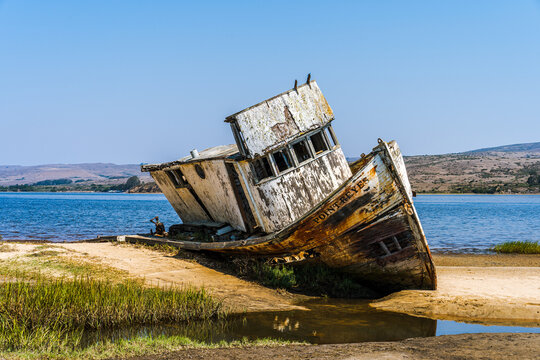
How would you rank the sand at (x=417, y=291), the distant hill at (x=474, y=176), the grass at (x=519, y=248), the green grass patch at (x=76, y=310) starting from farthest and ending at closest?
the distant hill at (x=474, y=176) < the grass at (x=519, y=248) < the sand at (x=417, y=291) < the green grass patch at (x=76, y=310)

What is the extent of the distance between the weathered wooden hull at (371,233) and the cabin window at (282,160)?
5.59 ft

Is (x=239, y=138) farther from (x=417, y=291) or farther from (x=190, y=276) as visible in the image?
(x=417, y=291)

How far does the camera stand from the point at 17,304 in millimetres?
7258

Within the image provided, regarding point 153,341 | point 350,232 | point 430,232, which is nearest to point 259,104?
point 350,232

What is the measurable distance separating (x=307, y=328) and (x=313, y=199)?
142 inches

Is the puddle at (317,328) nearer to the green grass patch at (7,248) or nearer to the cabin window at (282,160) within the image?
the cabin window at (282,160)

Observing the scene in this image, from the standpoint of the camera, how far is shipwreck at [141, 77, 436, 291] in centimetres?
1014

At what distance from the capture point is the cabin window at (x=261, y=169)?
11180 mm

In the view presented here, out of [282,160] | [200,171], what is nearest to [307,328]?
[282,160]

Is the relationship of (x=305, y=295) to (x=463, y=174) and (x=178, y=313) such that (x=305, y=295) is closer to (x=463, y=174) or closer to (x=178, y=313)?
(x=178, y=313)

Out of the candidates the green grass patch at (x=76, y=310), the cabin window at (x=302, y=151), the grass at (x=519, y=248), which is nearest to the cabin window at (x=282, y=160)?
the cabin window at (x=302, y=151)

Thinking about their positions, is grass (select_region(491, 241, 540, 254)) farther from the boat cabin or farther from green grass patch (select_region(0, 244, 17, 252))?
green grass patch (select_region(0, 244, 17, 252))

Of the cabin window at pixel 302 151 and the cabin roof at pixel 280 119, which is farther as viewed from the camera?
the cabin window at pixel 302 151

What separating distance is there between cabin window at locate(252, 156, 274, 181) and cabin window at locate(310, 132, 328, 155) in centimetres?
133
